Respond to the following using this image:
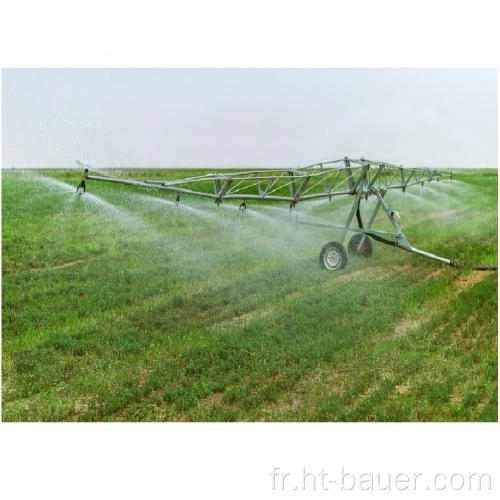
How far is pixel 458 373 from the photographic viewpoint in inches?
208

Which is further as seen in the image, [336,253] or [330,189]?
[336,253]

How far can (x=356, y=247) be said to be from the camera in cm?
907

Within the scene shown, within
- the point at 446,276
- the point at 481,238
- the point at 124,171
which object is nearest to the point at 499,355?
the point at 446,276

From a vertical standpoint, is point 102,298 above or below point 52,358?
above

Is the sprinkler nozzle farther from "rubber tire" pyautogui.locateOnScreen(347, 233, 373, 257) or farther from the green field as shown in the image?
"rubber tire" pyautogui.locateOnScreen(347, 233, 373, 257)

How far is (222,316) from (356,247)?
11.8 ft

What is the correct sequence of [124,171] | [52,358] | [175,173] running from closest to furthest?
[52,358]
[124,171]
[175,173]

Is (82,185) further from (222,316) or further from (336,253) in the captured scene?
(336,253)

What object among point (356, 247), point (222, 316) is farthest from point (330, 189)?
point (222, 316)

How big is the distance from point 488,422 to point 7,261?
24.8ft

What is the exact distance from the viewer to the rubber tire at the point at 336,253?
7.95 meters

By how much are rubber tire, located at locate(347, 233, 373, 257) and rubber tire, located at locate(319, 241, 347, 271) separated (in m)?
1.06

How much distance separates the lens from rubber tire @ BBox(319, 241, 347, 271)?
26.1ft

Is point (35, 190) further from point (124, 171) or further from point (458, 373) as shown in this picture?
point (458, 373)
